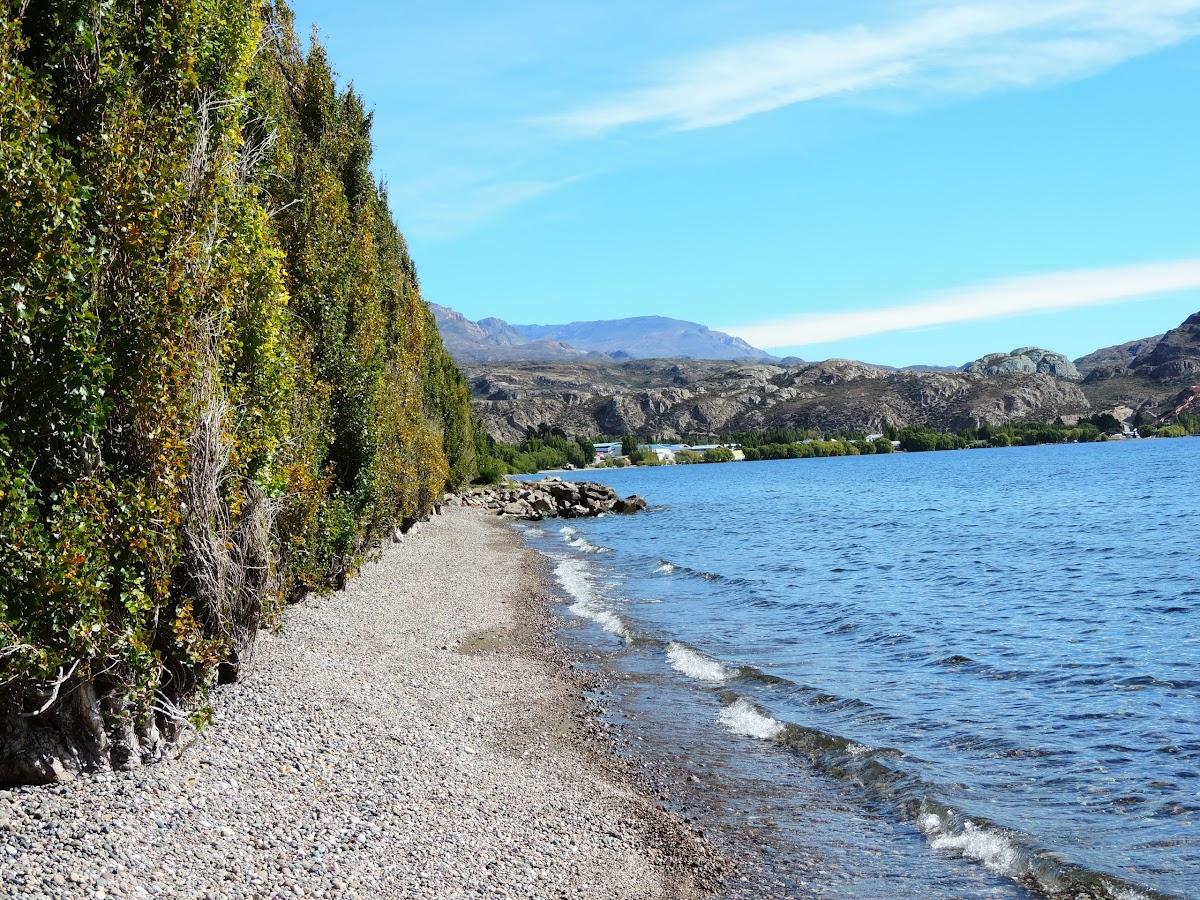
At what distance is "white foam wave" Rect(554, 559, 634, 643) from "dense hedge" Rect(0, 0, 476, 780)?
36.1ft

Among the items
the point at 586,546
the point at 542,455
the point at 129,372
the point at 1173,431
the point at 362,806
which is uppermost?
the point at 129,372

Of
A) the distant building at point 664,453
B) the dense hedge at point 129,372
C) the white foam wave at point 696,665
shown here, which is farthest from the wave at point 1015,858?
the distant building at point 664,453

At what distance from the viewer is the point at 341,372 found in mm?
20562

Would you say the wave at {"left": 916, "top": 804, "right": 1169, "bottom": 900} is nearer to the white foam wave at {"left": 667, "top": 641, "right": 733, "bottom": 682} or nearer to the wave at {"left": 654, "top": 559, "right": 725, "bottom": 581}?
the white foam wave at {"left": 667, "top": 641, "right": 733, "bottom": 682}

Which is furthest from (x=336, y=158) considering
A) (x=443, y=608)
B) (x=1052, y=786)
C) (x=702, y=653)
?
(x=1052, y=786)

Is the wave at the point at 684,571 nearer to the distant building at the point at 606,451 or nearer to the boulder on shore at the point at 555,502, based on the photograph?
the boulder on shore at the point at 555,502

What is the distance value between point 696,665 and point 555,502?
4920 centimetres

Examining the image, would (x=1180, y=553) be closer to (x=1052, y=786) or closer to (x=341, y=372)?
(x=1052, y=786)

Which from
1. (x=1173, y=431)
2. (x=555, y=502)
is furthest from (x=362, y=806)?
(x=1173, y=431)

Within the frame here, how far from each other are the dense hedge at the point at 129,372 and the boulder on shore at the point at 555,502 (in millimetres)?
51185

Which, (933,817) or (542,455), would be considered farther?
(542,455)

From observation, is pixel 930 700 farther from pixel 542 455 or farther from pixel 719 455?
pixel 719 455

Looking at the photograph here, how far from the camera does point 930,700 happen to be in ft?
50.9

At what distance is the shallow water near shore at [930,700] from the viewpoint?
960 cm
